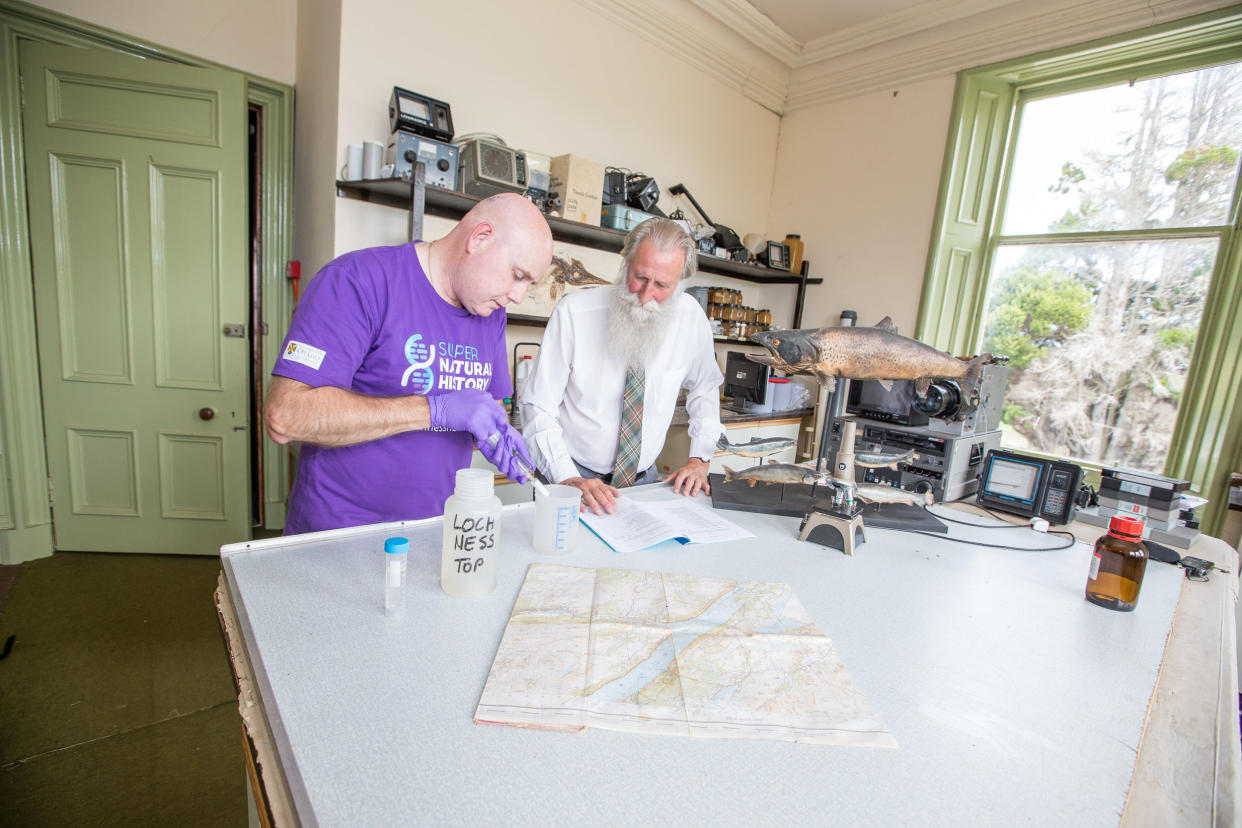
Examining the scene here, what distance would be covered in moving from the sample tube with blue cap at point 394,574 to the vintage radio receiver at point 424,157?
1891 millimetres

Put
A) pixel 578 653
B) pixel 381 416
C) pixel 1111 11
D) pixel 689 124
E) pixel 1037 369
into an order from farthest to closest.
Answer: pixel 689 124 < pixel 1037 369 < pixel 1111 11 < pixel 381 416 < pixel 578 653

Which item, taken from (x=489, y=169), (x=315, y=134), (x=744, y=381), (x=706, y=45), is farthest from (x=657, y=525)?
(x=706, y=45)

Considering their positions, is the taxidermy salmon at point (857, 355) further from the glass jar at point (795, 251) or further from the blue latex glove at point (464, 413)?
the glass jar at point (795, 251)

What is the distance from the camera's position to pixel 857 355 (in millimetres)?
1215

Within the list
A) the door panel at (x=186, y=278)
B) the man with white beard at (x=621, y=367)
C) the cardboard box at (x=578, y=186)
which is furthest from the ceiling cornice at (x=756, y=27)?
the door panel at (x=186, y=278)

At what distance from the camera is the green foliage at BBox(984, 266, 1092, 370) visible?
3139mm

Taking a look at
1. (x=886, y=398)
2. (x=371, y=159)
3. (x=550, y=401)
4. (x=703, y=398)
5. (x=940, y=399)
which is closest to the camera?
(x=940, y=399)

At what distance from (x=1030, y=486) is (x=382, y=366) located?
1.74 m

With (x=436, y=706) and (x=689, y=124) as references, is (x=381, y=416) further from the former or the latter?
(x=689, y=124)

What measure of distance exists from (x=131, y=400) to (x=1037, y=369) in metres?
4.66

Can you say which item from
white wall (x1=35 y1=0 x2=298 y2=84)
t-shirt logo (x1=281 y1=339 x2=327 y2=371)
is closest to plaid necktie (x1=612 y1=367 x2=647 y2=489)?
t-shirt logo (x1=281 y1=339 x2=327 y2=371)

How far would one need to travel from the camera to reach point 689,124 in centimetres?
361

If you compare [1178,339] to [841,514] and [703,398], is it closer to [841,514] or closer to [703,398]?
[703,398]

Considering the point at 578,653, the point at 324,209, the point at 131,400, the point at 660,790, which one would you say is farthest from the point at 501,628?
the point at 131,400
